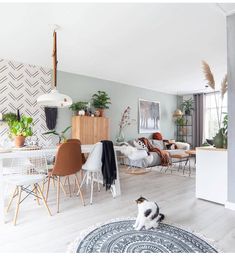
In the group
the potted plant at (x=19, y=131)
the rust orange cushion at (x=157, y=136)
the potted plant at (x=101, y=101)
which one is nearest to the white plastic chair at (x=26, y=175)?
the potted plant at (x=19, y=131)

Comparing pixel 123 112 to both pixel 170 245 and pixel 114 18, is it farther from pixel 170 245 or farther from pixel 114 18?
pixel 170 245

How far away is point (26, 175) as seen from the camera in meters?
2.59

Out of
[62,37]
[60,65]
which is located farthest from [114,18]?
[60,65]

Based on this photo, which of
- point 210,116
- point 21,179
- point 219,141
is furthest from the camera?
point 210,116

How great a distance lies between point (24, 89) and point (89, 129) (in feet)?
5.68

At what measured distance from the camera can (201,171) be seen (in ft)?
10.2

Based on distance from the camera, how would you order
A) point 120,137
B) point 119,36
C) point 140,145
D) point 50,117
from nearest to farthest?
1. point 119,36
2. point 50,117
3. point 140,145
4. point 120,137

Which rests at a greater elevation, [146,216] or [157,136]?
[157,136]

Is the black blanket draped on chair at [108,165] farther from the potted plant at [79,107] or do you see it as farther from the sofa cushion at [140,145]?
the sofa cushion at [140,145]

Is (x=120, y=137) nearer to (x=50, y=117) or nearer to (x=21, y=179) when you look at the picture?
(x=50, y=117)

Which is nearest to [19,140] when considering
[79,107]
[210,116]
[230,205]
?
[79,107]

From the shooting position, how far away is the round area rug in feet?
5.73

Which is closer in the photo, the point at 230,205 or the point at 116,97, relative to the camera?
the point at 230,205

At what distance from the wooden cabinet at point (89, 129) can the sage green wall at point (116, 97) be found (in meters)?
0.42
